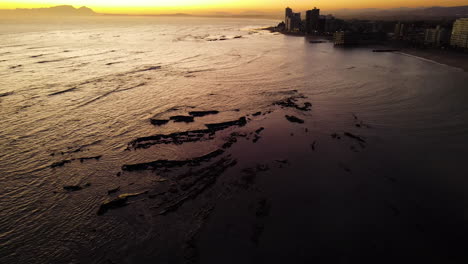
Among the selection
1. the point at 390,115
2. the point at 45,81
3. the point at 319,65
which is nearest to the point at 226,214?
the point at 390,115

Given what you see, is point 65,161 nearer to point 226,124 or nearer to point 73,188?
point 73,188

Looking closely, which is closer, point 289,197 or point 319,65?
point 289,197

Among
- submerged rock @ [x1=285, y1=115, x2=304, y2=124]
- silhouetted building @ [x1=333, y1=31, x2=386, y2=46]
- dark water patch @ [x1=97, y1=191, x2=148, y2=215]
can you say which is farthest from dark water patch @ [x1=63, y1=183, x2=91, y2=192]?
silhouetted building @ [x1=333, y1=31, x2=386, y2=46]

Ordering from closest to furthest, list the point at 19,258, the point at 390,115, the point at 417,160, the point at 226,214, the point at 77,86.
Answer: the point at 19,258 < the point at 226,214 < the point at 417,160 < the point at 390,115 < the point at 77,86

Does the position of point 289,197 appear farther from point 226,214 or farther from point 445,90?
point 445,90

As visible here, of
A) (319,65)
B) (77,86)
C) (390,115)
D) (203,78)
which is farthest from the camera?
(319,65)

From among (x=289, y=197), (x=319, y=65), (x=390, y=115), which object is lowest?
(x=289, y=197)

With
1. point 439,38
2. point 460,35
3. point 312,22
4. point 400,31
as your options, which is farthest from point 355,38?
point 312,22

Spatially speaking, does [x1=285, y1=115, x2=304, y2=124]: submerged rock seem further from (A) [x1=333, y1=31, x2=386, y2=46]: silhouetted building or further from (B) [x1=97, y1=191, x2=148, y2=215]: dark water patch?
(A) [x1=333, y1=31, x2=386, y2=46]: silhouetted building
